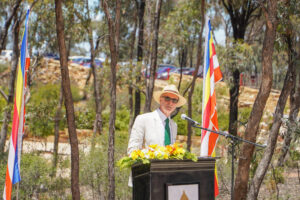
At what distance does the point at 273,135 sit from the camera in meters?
10.2

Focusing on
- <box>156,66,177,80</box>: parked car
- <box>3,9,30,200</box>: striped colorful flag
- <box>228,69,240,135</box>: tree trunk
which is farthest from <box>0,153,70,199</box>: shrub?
<box>156,66,177,80</box>: parked car

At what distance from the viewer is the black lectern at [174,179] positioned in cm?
422

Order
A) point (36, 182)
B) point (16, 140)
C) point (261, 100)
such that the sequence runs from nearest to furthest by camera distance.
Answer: point (16, 140), point (261, 100), point (36, 182)

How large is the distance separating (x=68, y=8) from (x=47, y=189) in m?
6.94

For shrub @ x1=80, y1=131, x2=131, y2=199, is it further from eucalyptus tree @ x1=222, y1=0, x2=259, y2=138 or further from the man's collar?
eucalyptus tree @ x1=222, y1=0, x2=259, y2=138

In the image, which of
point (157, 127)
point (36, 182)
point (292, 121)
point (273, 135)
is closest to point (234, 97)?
point (292, 121)

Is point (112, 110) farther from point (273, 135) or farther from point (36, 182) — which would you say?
point (273, 135)

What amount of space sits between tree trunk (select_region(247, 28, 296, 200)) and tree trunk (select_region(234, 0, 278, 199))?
1.81 feet

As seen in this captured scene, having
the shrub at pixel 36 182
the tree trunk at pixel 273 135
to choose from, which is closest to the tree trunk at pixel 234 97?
the tree trunk at pixel 273 135

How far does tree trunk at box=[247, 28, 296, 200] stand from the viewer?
946 centimetres

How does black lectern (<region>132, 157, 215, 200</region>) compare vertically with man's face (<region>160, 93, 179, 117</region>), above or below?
below

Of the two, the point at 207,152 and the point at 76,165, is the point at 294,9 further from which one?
the point at 76,165

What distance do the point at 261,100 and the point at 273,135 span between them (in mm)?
1762

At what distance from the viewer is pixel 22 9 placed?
1619cm
